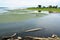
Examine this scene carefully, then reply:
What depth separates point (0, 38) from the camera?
16.5m

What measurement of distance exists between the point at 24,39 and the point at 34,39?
1.19m

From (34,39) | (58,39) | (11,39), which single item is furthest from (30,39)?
(58,39)

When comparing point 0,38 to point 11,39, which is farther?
point 0,38

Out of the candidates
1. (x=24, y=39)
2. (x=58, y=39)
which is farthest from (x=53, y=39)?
(x=24, y=39)

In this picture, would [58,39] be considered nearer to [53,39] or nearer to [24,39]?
[53,39]

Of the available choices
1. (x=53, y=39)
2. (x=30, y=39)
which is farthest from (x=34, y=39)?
(x=53, y=39)

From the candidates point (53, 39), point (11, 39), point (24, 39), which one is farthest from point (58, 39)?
point (11, 39)

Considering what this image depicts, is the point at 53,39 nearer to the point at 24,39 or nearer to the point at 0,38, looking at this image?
the point at 24,39

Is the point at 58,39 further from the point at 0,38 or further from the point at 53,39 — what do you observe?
the point at 0,38

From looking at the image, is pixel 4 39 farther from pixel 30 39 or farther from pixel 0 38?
pixel 30 39

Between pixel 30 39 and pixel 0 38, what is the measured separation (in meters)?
3.64

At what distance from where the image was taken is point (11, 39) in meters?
15.2

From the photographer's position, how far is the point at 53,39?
15859 millimetres

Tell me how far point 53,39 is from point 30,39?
2.62 meters
